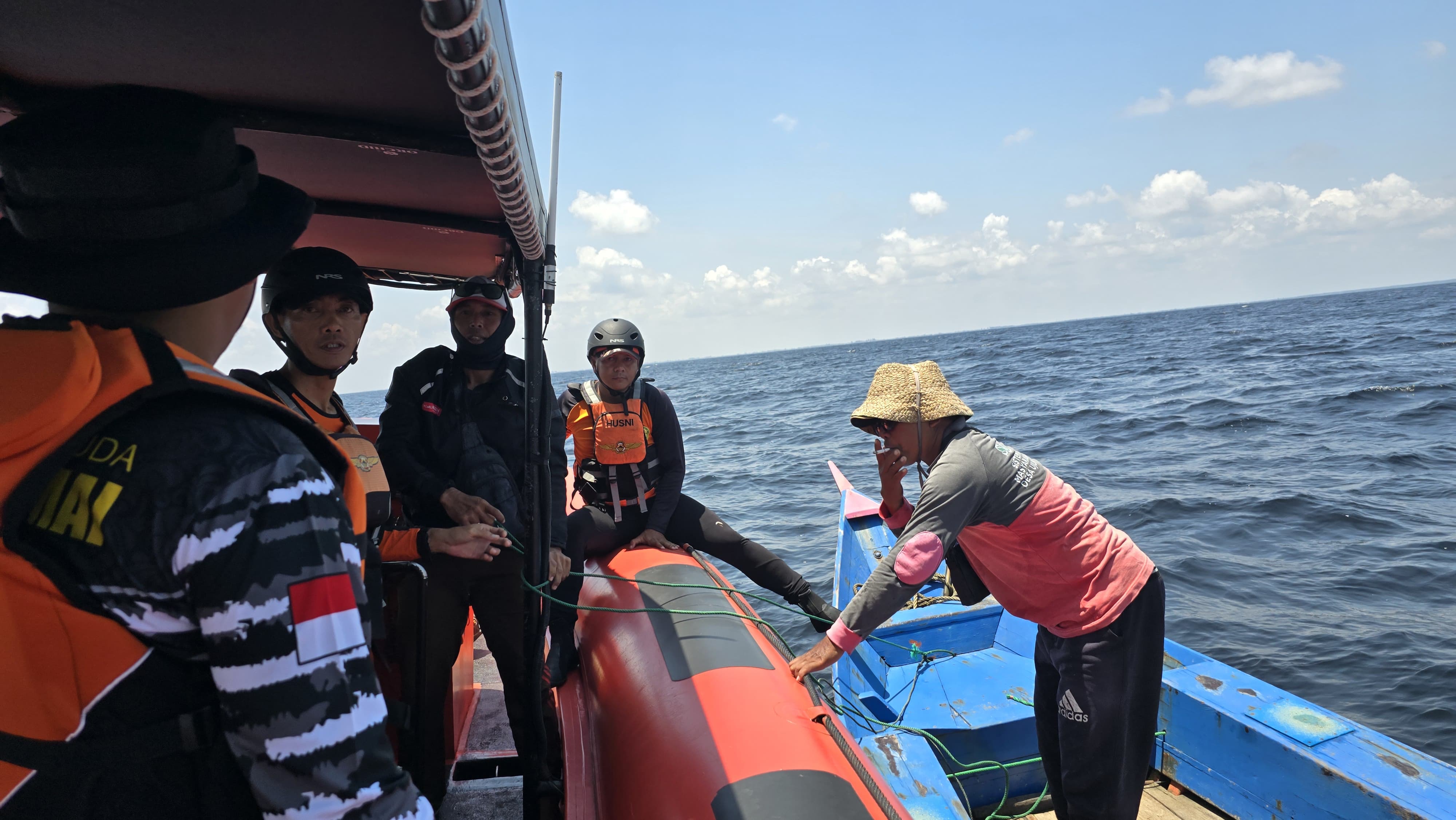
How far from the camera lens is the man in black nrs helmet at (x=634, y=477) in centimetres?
427

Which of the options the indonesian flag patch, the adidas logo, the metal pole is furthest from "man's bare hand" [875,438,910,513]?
the indonesian flag patch

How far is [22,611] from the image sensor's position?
0.75 meters

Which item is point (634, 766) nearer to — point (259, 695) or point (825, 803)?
point (825, 803)

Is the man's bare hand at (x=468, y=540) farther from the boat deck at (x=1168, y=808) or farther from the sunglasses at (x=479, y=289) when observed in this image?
the boat deck at (x=1168, y=808)

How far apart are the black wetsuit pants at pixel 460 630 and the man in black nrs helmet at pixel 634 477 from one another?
1.04 m

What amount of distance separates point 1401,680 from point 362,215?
7.07 m

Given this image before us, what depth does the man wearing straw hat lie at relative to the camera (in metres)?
2.56

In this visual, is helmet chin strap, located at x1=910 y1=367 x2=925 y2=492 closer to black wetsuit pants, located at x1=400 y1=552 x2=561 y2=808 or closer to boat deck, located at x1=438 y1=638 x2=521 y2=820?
black wetsuit pants, located at x1=400 y1=552 x2=561 y2=808

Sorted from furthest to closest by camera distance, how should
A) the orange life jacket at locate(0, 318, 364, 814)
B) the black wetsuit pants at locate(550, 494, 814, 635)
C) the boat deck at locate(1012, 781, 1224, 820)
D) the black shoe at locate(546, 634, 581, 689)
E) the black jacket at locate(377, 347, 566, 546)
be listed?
the black wetsuit pants at locate(550, 494, 814, 635)
the black shoe at locate(546, 634, 581, 689)
the boat deck at locate(1012, 781, 1224, 820)
the black jacket at locate(377, 347, 566, 546)
the orange life jacket at locate(0, 318, 364, 814)

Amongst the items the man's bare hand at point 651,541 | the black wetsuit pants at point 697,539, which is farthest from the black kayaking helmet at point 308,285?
the man's bare hand at point 651,541

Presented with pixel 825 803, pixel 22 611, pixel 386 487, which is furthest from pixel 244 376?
pixel 825 803

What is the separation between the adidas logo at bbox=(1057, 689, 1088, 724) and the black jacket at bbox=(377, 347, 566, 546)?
2.00 metres

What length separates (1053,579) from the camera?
8.95ft

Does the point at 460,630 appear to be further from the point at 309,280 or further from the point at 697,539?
Answer: the point at 697,539
